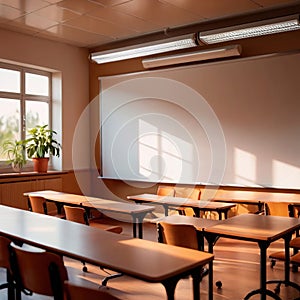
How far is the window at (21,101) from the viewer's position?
656cm

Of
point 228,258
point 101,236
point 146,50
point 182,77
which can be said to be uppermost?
point 146,50

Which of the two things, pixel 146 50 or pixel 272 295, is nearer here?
pixel 272 295

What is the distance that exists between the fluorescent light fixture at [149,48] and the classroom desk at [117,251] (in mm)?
3479

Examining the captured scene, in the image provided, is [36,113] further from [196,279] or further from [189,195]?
[196,279]

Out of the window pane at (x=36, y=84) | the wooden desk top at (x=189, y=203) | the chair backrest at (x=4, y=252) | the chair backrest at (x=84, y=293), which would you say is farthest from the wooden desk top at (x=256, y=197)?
the window pane at (x=36, y=84)

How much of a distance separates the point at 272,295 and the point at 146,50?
413cm

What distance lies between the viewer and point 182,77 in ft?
21.0

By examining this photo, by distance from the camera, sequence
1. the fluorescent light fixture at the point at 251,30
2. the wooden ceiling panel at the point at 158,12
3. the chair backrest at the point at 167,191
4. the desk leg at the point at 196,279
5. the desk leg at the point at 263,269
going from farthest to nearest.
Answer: the chair backrest at the point at 167,191 → the wooden ceiling panel at the point at 158,12 → the fluorescent light fixture at the point at 251,30 → the desk leg at the point at 263,269 → the desk leg at the point at 196,279

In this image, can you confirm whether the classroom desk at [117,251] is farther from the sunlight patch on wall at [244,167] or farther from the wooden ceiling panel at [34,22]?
the wooden ceiling panel at [34,22]

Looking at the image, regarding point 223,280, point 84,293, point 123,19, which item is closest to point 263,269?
point 223,280

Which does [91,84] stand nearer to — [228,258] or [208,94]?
[208,94]

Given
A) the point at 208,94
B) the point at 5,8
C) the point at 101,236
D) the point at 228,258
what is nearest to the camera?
the point at 101,236

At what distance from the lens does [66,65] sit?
7.27 m

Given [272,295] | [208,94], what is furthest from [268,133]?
[272,295]
